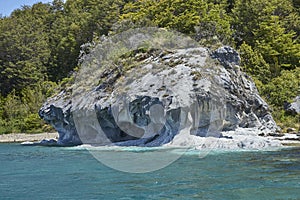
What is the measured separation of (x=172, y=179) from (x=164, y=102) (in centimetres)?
1234

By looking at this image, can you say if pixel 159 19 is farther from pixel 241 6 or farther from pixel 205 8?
pixel 241 6

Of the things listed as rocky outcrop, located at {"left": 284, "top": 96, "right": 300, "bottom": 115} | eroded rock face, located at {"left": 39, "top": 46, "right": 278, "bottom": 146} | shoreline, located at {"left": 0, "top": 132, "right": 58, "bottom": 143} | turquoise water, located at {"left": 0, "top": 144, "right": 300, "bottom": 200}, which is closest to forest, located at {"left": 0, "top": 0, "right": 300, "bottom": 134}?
rocky outcrop, located at {"left": 284, "top": 96, "right": 300, "bottom": 115}

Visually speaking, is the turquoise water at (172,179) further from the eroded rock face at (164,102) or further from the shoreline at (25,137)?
the shoreline at (25,137)

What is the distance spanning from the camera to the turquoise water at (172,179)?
12500mm

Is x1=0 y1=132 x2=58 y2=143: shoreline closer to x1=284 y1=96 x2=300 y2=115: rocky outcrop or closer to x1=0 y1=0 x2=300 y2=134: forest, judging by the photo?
x1=0 y1=0 x2=300 y2=134: forest

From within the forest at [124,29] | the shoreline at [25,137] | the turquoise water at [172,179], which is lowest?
the turquoise water at [172,179]

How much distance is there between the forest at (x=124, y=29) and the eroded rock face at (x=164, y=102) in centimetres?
461

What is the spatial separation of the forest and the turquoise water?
16.6 meters

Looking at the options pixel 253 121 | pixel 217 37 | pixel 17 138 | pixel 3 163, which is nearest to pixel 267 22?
pixel 217 37

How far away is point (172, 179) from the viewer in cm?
1489

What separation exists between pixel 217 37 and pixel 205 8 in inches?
287

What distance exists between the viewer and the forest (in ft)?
139

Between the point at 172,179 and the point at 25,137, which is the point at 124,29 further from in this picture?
the point at 172,179

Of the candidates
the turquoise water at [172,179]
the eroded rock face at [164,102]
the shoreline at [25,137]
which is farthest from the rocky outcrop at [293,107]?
the shoreline at [25,137]
